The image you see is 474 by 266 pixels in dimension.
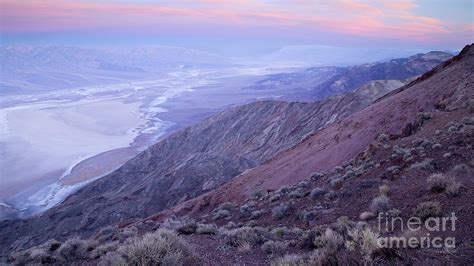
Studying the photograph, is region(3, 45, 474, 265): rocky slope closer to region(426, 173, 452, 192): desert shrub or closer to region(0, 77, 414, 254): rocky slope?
region(426, 173, 452, 192): desert shrub

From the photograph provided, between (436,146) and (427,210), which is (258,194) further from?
(427,210)

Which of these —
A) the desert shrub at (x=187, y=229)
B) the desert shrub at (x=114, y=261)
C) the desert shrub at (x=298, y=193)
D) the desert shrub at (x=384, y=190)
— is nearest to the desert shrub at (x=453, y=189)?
the desert shrub at (x=384, y=190)

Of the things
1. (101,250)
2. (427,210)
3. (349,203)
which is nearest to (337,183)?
(349,203)

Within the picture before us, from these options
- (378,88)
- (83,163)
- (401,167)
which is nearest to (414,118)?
(401,167)

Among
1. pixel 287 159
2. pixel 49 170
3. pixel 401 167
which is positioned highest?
pixel 401 167

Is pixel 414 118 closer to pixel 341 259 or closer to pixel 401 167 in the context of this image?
pixel 401 167

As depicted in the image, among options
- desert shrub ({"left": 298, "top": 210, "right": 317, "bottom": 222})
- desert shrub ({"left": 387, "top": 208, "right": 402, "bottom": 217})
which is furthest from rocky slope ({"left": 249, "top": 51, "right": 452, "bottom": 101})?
desert shrub ({"left": 387, "top": 208, "right": 402, "bottom": 217})
